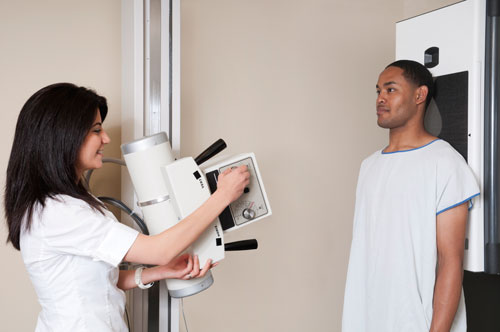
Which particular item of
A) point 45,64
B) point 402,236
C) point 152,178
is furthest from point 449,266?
point 45,64

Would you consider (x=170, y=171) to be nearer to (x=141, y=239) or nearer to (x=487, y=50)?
(x=141, y=239)

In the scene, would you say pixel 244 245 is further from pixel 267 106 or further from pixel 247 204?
pixel 267 106

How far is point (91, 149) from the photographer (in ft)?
3.99

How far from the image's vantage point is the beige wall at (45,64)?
5.07 feet

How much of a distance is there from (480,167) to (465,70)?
32 cm

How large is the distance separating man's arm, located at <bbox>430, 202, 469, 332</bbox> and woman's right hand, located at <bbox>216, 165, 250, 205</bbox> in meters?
0.65

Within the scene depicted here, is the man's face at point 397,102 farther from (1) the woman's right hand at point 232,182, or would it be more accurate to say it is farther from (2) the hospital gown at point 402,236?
(1) the woman's right hand at point 232,182

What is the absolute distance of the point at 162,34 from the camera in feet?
5.00

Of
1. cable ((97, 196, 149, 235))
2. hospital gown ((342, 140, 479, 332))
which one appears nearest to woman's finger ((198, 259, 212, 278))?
cable ((97, 196, 149, 235))

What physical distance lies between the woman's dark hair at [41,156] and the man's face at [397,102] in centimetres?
102

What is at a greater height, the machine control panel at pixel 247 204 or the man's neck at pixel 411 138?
the man's neck at pixel 411 138

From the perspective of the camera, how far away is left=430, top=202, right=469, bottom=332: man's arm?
4.48 feet

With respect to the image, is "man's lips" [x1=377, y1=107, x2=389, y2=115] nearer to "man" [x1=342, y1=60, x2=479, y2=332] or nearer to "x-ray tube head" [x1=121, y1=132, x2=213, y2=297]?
"man" [x1=342, y1=60, x2=479, y2=332]

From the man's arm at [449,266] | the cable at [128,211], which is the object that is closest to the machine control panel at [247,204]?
the cable at [128,211]
